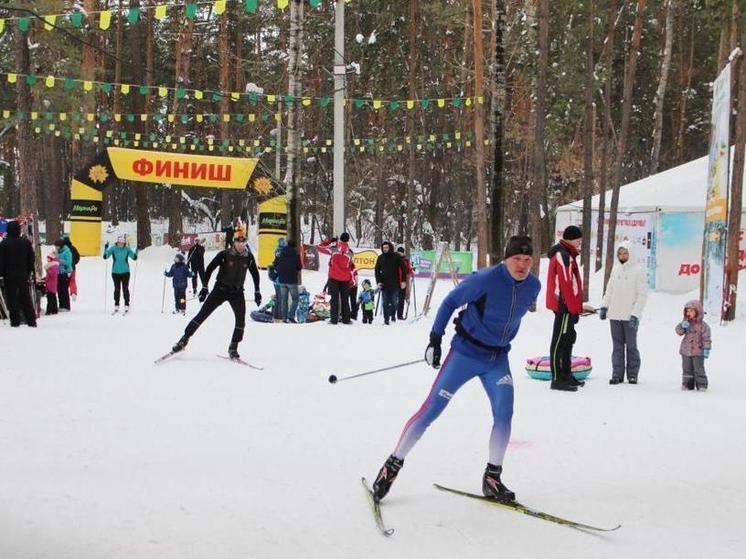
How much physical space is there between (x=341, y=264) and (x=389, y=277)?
3.93ft

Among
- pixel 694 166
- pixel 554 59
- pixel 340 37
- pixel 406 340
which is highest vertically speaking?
pixel 554 59

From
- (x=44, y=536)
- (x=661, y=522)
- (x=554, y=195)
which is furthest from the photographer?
(x=554, y=195)

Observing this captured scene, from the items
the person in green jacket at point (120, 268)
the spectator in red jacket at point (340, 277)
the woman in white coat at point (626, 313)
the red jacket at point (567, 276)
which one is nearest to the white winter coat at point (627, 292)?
the woman in white coat at point (626, 313)

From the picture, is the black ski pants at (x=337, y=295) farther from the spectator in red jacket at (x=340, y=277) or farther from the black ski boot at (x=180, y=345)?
the black ski boot at (x=180, y=345)

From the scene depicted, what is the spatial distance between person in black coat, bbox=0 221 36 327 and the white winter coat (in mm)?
9338

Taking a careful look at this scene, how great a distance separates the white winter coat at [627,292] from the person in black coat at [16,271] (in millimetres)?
9338

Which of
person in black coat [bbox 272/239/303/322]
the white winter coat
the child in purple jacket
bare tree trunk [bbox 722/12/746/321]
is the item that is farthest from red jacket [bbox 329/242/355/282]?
the child in purple jacket

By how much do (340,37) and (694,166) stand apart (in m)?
11.0

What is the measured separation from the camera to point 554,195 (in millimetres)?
45781

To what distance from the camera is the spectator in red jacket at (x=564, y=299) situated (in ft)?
29.8

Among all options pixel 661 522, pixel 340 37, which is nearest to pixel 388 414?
pixel 661 522

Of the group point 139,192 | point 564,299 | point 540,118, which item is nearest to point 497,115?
point 540,118

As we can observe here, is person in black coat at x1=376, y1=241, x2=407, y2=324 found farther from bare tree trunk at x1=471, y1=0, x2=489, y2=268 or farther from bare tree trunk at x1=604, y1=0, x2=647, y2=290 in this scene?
bare tree trunk at x1=604, y1=0, x2=647, y2=290

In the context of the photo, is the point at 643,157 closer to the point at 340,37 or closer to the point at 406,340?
the point at 340,37
